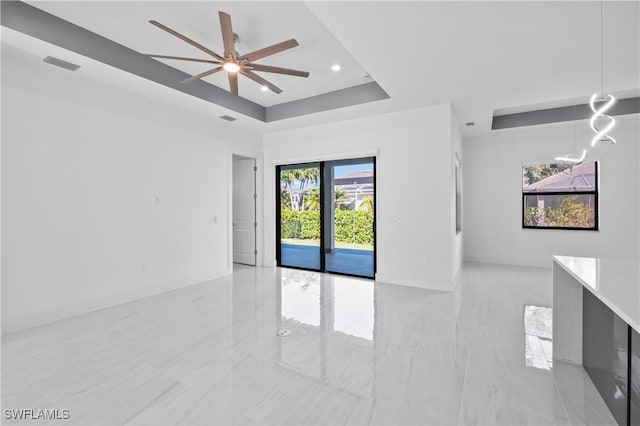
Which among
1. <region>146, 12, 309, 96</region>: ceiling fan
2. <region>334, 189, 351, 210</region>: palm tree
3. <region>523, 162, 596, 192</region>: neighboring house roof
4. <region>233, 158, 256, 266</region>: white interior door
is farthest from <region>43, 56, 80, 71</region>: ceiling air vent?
<region>523, 162, 596, 192</region>: neighboring house roof

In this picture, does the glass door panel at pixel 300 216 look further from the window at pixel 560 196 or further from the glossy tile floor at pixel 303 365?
the window at pixel 560 196

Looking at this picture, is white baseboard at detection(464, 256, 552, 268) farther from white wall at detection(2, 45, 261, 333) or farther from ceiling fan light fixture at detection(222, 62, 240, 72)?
ceiling fan light fixture at detection(222, 62, 240, 72)

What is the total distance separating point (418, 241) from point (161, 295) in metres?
3.84

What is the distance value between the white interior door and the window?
5601mm

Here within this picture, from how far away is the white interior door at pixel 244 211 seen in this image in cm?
629

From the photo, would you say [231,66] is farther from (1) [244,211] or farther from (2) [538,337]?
(2) [538,337]

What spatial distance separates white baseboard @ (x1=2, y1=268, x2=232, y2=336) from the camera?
3.02 meters

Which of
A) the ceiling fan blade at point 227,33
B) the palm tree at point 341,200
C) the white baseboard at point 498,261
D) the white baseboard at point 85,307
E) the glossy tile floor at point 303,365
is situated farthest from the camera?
the white baseboard at point 498,261

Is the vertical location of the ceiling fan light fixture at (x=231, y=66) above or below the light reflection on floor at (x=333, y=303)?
above

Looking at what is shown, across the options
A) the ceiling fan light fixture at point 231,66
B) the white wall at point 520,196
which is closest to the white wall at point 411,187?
the white wall at point 520,196

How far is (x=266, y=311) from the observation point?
356 centimetres

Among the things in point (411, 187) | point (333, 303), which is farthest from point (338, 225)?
point (333, 303)

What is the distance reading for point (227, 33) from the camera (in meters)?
2.46

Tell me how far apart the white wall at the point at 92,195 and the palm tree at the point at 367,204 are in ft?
8.62
